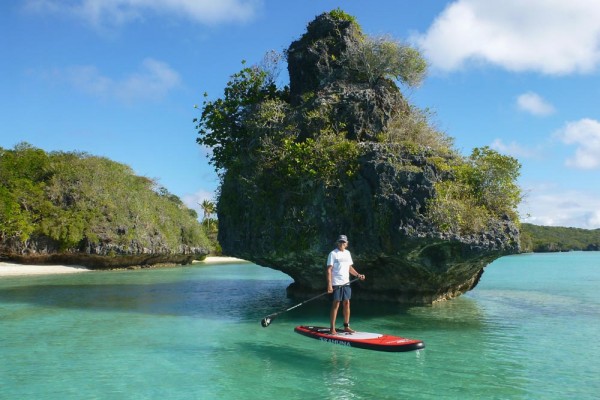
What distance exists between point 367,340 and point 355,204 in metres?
6.58

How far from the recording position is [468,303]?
2002 centimetres

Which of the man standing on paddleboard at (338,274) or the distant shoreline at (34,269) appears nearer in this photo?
the man standing on paddleboard at (338,274)

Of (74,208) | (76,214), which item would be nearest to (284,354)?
(76,214)

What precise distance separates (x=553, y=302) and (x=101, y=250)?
4137 centimetres

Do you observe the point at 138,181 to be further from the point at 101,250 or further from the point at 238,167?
the point at 238,167

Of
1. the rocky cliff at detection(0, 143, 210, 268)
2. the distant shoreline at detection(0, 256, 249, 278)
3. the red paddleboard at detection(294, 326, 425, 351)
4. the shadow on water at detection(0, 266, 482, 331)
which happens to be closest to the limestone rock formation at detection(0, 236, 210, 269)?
the rocky cliff at detection(0, 143, 210, 268)

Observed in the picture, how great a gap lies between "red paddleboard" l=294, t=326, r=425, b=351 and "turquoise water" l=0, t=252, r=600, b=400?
0.27m

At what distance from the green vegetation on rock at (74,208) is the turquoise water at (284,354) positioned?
28.1 meters

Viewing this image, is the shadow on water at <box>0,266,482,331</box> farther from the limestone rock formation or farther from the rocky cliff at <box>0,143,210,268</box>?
the limestone rock formation

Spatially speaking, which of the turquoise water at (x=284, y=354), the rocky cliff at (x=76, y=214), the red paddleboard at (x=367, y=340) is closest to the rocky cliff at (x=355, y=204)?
the turquoise water at (x=284, y=354)

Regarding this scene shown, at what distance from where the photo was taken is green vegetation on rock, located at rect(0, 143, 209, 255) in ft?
146

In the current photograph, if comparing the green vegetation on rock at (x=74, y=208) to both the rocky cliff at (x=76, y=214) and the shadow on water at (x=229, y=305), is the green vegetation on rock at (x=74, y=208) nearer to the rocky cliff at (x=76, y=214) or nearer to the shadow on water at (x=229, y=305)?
the rocky cliff at (x=76, y=214)

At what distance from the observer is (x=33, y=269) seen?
42.9 metres

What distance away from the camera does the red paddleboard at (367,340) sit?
1009 centimetres
